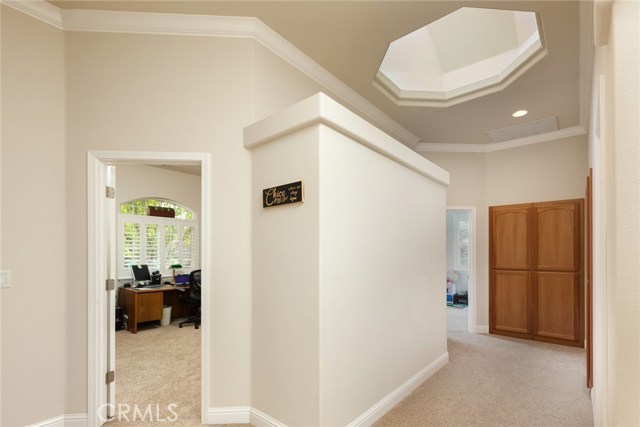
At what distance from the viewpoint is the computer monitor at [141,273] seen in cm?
589

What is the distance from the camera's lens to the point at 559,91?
147 inches

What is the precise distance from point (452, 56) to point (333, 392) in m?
3.88

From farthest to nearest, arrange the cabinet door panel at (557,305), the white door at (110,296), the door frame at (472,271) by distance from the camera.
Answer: the door frame at (472,271), the cabinet door panel at (557,305), the white door at (110,296)

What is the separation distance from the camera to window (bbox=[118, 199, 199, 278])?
6137 mm

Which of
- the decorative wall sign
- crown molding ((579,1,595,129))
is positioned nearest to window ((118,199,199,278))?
the decorative wall sign

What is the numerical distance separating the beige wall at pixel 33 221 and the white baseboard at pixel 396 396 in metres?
2.31

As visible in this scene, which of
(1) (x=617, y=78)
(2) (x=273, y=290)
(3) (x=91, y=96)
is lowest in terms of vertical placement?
(2) (x=273, y=290)

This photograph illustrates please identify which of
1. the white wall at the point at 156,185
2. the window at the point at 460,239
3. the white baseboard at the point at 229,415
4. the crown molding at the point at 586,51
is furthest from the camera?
the window at the point at 460,239

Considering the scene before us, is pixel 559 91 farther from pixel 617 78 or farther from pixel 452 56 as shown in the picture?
pixel 617 78

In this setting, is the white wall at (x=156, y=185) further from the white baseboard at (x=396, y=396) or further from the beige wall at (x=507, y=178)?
the white baseboard at (x=396, y=396)

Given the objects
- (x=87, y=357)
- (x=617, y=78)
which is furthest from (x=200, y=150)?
(x=617, y=78)

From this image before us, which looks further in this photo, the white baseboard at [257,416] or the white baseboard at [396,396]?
the white baseboard at [396,396]

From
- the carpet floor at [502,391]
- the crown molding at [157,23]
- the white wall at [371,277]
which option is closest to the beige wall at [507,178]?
the carpet floor at [502,391]

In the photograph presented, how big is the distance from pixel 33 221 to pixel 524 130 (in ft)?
19.7
